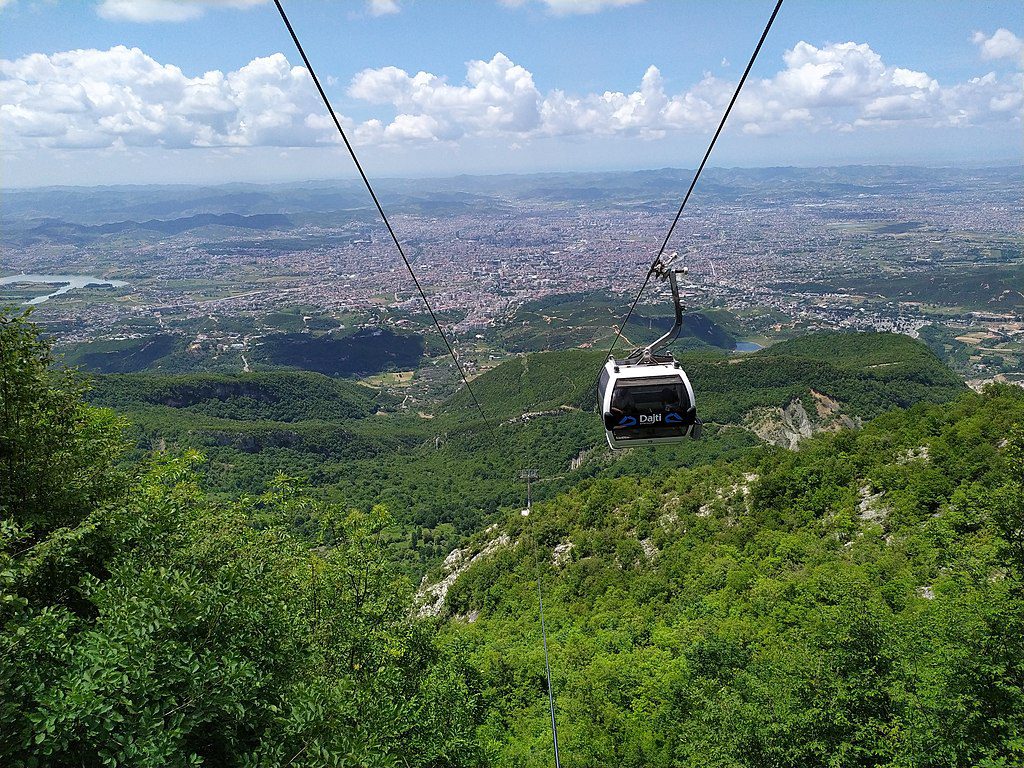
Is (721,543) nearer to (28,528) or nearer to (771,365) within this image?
(28,528)

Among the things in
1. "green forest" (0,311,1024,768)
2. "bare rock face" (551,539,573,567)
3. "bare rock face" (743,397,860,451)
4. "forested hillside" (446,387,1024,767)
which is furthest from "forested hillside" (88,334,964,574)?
"green forest" (0,311,1024,768)

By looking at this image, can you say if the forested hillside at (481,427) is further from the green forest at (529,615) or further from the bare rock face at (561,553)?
the green forest at (529,615)

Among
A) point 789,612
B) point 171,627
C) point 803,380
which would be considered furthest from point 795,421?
point 171,627

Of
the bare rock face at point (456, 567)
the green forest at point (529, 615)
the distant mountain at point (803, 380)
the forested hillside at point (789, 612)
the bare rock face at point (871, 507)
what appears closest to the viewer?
the green forest at point (529, 615)

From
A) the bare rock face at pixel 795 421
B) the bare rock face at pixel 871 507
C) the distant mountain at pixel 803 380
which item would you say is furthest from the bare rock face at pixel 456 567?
the bare rock face at pixel 795 421

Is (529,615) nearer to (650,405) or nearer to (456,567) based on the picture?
(456,567)

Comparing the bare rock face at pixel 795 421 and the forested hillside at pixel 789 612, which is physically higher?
the forested hillside at pixel 789 612

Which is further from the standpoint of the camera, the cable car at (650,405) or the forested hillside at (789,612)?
the cable car at (650,405)
